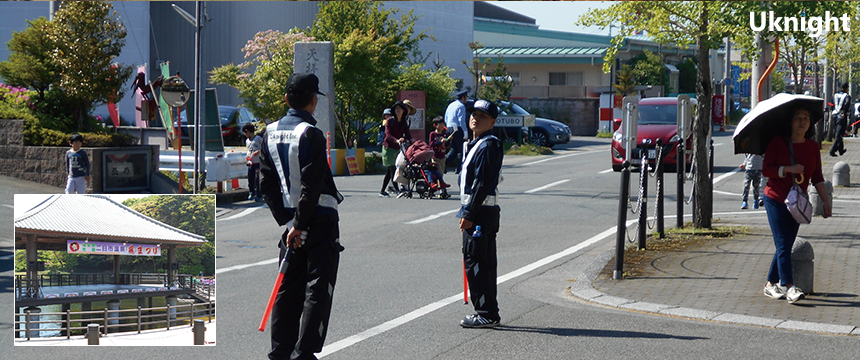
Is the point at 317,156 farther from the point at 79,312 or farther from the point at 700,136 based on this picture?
the point at 700,136

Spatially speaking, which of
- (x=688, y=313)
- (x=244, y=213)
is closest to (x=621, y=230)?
(x=688, y=313)

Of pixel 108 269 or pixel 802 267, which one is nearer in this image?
pixel 108 269

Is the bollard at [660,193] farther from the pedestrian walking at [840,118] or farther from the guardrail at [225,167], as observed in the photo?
the pedestrian walking at [840,118]

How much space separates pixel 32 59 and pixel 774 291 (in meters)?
17.3

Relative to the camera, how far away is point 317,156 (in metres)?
4.89

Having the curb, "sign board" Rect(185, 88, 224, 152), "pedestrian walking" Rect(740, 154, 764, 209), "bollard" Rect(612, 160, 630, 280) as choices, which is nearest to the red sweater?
the curb

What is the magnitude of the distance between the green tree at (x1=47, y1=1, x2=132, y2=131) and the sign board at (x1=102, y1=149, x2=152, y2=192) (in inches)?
80.0

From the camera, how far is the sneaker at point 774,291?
721 cm

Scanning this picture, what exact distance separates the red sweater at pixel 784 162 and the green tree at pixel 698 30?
150 inches

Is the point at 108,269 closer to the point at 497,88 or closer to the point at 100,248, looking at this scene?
the point at 100,248

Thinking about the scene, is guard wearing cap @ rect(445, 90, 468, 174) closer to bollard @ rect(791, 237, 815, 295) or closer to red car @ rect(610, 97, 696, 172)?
red car @ rect(610, 97, 696, 172)

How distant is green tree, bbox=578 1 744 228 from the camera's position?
10.9 meters

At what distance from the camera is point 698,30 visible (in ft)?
36.5

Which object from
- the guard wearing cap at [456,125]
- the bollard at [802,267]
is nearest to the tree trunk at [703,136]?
the bollard at [802,267]
